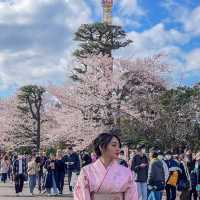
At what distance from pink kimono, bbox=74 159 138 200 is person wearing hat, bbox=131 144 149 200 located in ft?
28.5

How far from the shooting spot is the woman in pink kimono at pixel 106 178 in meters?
4.59

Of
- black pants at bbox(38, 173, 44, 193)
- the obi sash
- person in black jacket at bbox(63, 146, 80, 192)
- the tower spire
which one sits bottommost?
black pants at bbox(38, 173, 44, 193)

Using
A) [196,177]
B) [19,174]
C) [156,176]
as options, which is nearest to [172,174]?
[196,177]

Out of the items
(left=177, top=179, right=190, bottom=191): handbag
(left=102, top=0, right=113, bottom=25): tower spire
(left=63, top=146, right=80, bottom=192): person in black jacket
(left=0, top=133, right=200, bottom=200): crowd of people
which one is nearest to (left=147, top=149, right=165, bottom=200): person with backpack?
(left=0, top=133, right=200, bottom=200): crowd of people

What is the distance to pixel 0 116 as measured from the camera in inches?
1874

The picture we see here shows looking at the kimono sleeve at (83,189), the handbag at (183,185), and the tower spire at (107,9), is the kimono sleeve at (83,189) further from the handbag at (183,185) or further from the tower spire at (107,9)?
the tower spire at (107,9)

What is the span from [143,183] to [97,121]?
70.9 feet

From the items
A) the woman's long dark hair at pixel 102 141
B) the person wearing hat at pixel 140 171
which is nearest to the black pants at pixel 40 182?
the person wearing hat at pixel 140 171

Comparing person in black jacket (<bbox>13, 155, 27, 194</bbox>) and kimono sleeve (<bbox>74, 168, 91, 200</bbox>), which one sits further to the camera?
person in black jacket (<bbox>13, 155, 27, 194</bbox>)

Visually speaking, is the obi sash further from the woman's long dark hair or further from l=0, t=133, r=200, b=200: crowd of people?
the woman's long dark hair

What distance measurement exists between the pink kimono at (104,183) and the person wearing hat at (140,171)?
867cm

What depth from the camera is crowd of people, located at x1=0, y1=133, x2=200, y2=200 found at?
182 inches

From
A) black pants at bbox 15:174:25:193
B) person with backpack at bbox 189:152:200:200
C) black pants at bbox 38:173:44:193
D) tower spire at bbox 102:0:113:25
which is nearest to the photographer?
person with backpack at bbox 189:152:200:200

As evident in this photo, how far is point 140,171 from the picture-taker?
1335 centimetres
